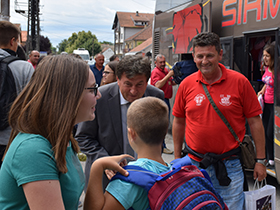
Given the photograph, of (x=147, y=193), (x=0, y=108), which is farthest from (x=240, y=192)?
(x=0, y=108)

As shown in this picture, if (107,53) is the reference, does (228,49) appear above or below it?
below

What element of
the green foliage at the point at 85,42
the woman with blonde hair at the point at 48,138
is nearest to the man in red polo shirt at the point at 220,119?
the woman with blonde hair at the point at 48,138

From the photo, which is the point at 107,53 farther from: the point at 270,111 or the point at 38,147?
the point at 38,147

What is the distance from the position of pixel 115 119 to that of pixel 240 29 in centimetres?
304

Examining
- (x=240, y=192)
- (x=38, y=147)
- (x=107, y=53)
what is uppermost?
(x=107, y=53)

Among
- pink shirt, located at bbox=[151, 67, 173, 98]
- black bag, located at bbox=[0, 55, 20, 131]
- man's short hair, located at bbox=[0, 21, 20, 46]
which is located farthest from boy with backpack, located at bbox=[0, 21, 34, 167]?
pink shirt, located at bbox=[151, 67, 173, 98]

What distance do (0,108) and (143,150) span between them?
191cm

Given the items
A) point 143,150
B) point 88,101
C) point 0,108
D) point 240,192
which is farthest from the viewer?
point 0,108

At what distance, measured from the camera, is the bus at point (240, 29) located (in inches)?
158

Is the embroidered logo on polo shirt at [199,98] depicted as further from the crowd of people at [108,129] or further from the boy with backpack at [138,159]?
the boy with backpack at [138,159]

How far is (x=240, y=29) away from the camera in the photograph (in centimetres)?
469

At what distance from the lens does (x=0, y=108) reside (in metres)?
3.02

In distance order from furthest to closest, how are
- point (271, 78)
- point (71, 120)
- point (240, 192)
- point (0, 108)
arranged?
point (271, 78) < point (0, 108) < point (240, 192) < point (71, 120)

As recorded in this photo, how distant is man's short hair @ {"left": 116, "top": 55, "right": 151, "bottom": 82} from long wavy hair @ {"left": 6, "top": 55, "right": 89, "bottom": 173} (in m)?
1.14
